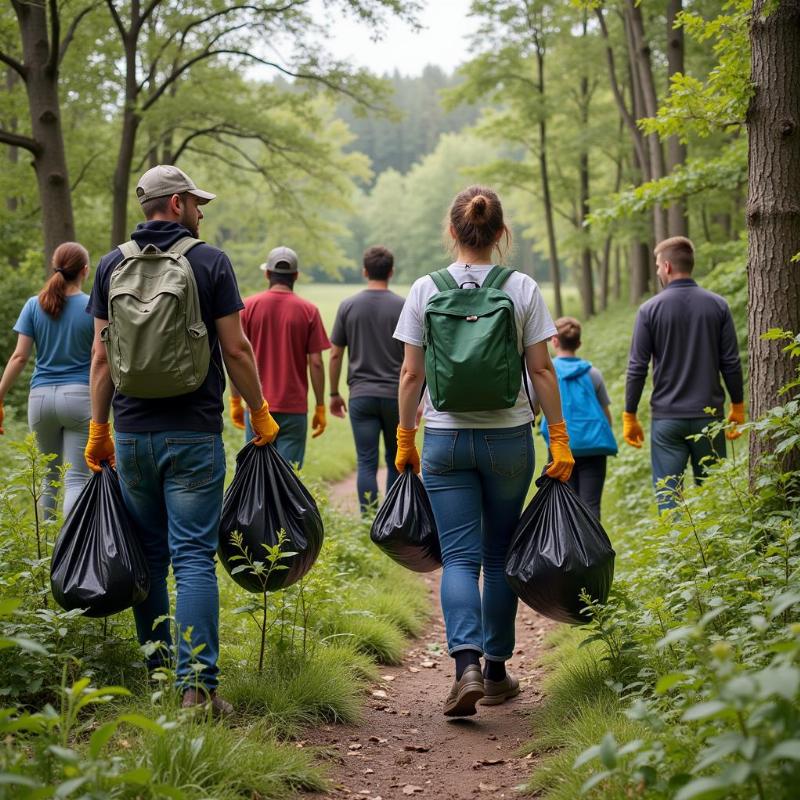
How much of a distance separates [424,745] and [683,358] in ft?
11.0

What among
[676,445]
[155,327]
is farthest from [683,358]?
[155,327]

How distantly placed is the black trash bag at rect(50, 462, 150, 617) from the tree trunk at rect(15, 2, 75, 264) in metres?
6.82

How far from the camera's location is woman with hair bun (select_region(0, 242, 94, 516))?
20.5ft

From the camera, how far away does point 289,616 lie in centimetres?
464

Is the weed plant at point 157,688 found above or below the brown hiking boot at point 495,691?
above

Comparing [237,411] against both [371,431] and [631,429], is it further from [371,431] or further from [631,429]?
[631,429]

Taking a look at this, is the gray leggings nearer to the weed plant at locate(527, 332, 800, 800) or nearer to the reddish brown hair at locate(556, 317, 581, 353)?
the reddish brown hair at locate(556, 317, 581, 353)

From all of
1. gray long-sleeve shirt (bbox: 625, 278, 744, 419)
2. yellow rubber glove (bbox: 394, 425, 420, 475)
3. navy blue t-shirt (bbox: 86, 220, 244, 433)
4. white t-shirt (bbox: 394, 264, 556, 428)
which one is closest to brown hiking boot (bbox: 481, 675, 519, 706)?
yellow rubber glove (bbox: 394, 425, 420, 475)

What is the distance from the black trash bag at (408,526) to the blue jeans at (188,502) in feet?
3.14

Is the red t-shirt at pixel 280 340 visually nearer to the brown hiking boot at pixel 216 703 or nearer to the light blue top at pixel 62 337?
the light blue top at pixel 62 337

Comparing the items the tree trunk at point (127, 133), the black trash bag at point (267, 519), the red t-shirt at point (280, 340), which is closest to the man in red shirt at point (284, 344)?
the red t-shirt at point (280, 340)

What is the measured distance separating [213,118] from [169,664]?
1376cm

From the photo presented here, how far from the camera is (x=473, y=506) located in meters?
4.30

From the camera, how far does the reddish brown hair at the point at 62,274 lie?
617cm
